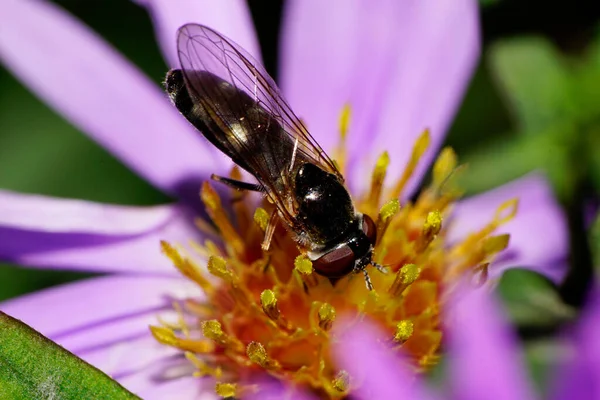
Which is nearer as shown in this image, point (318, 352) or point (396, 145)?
point (318, 352)

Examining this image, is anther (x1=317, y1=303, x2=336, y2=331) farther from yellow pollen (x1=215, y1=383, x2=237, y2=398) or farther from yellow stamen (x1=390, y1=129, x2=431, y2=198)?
yellow stamen (x1=390, y1=129, x2=431, y2=198)

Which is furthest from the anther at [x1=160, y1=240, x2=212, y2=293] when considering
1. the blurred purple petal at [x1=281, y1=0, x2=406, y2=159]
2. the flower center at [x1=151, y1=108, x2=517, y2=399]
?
the blurred purple petal at [x1=281, y1=0, x2=406, y2=159]

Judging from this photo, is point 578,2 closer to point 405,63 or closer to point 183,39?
point 405,63

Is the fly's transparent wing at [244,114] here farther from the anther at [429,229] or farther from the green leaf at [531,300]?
the green leaf at [531,300]

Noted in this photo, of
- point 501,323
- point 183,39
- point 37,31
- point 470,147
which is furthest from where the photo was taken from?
point 470,147

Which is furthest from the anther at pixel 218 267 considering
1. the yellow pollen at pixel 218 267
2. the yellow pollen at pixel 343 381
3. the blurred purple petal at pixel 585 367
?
the blurred purple petal at pixel 585 367

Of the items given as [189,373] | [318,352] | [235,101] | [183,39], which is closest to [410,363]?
[318,352]
